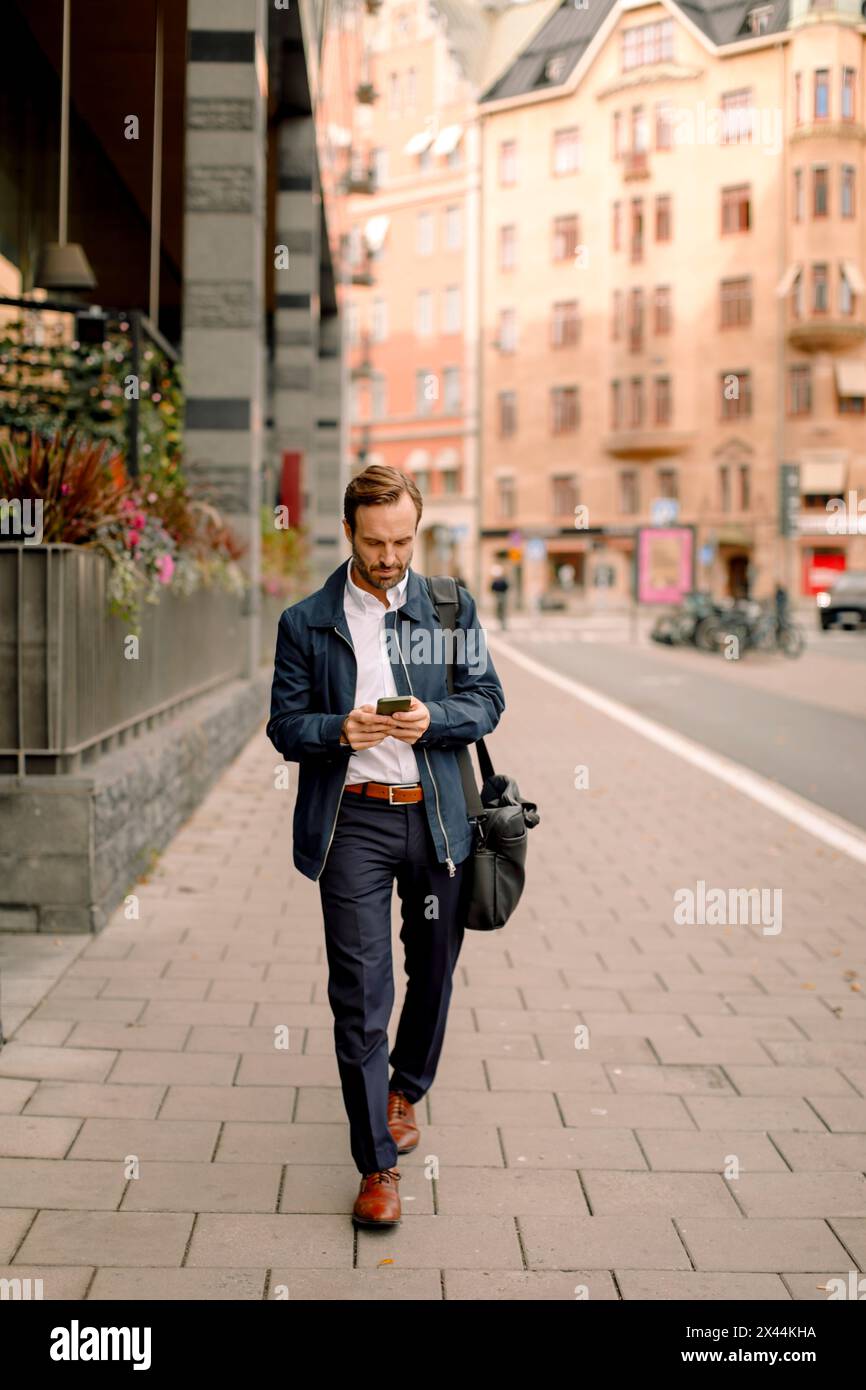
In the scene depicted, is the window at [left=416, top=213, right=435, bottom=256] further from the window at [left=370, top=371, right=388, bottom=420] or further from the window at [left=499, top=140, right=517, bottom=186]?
the window at [left=370, top=371, right=388, bottom=420]

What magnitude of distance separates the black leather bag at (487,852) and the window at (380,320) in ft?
217

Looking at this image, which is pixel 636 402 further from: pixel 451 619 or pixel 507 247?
pixel 451 619

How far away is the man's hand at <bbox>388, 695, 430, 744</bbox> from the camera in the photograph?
3.42 meters

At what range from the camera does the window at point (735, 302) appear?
58.9 metres

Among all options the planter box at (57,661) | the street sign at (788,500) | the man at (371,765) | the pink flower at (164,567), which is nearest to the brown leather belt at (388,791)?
the man at (371,765)

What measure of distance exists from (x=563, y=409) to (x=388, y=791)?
2408 inches

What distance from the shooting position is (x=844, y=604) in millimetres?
39531

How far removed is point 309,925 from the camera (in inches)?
257

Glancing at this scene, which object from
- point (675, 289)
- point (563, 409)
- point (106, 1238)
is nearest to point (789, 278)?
point (675, 289)

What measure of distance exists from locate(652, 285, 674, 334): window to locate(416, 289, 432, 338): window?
1056cm
